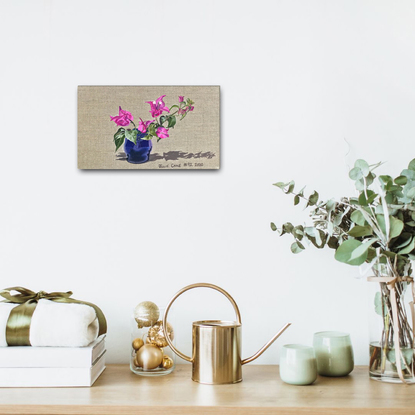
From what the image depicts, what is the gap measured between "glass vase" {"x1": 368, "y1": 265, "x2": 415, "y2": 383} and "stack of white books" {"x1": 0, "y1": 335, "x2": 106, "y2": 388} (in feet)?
2.07

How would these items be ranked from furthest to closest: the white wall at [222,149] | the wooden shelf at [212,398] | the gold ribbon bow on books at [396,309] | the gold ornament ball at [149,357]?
the white wall at [222,149], the gold ornament ball at [149,357], the gold ribbon bow on books at [396,309], the wooden shelf at [212,398]

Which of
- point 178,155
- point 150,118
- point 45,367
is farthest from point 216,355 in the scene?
point 150,118

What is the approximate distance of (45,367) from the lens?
99 cm

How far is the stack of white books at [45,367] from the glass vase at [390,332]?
629mm

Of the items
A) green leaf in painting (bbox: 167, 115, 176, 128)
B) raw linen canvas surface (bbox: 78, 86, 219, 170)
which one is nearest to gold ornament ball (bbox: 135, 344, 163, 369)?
raw linen canvas surface (bbox: 78, 86, 219, 170)

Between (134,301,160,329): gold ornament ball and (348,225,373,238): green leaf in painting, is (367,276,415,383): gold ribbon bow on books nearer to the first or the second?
(348,225,373,238): green leaf in painting

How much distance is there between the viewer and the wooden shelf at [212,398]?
0.86 meters

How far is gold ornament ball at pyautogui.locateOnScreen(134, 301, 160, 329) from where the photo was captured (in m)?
1.12

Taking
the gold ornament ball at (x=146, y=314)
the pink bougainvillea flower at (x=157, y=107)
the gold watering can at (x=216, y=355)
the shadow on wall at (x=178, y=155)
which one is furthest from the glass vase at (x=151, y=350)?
the pink bougainvillea flower at (x=157, y=107)

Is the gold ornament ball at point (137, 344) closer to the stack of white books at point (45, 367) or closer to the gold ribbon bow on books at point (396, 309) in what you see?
the stack of white books at point (45, 367)

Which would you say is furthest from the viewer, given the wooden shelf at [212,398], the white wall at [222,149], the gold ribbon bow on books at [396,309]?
the white wall at [222,149]

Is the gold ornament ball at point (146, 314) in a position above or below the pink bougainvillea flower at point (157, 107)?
below

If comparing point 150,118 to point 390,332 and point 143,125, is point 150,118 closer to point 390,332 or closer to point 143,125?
point 143,125

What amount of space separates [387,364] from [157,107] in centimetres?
85
